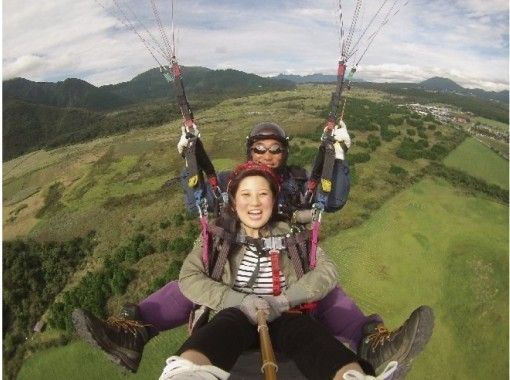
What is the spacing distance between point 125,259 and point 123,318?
5590 millimetres

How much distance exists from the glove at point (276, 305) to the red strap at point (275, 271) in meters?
0.19

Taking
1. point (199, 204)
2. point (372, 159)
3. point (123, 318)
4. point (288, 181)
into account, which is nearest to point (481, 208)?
point (372, 159)

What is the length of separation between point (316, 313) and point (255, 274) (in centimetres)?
66

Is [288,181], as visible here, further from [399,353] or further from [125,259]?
[125,259]

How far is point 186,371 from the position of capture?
6.56ft

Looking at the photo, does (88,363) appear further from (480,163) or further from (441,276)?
(480,163)

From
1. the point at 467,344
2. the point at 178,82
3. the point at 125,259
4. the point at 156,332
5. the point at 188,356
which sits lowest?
the point at 467,344

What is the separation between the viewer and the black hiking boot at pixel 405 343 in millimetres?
2336

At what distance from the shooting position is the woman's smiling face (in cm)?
310

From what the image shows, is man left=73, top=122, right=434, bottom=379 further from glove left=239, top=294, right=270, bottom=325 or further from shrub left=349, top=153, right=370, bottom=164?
shrub left=349, top=153, right=370, bottom=164

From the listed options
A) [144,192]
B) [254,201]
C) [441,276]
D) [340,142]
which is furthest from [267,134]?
[144,192]

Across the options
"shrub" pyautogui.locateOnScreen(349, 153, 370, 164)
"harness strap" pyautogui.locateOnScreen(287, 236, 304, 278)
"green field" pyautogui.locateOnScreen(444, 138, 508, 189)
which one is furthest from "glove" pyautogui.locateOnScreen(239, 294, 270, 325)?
"green field" pyautogui.locateOnScreen(444, 138, 508, 189)

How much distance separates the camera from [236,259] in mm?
3150

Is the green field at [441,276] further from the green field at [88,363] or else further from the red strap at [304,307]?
the red strap at [304,307]
